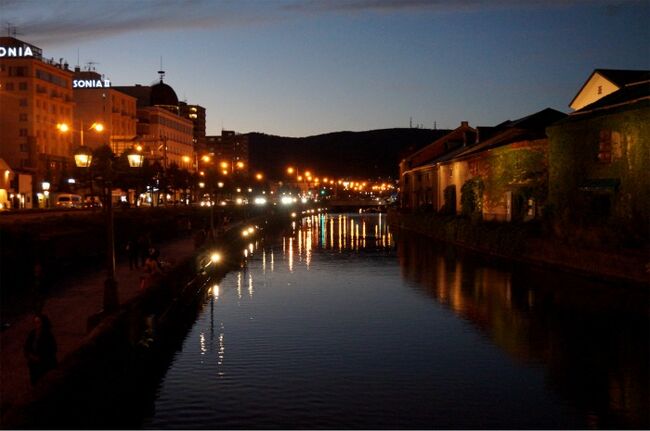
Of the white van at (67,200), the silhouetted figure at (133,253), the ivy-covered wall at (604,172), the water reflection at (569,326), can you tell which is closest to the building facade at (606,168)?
the ivy-covered wall at (604,172)

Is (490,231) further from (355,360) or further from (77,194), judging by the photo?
(77,194)

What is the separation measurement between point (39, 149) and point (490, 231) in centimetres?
6826

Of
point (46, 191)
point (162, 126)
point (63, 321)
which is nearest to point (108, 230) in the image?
point (63, 321)

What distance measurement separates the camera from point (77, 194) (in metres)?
95.7

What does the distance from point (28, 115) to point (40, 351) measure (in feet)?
300

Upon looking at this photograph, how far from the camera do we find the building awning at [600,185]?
35969mm

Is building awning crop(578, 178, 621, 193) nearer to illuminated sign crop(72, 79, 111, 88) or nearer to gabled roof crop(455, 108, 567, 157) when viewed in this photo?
gabled roof crop(455, 108, 567, 157)

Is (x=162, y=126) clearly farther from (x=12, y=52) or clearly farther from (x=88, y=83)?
(x=12, y=52)

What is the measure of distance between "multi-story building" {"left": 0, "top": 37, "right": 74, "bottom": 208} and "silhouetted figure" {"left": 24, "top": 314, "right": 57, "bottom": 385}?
8265cm

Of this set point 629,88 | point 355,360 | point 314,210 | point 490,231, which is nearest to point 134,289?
point 355,360

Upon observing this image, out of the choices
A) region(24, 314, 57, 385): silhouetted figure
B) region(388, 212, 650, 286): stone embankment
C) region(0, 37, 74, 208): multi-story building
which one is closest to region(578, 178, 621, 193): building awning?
region(388, 212, 650, 286): stone embankment

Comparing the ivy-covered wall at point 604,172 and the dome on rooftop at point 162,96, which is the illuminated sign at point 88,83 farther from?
the ivy-covered wall at point 604,172

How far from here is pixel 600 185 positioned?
122 ft

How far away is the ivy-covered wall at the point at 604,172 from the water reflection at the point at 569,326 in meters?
3.13
